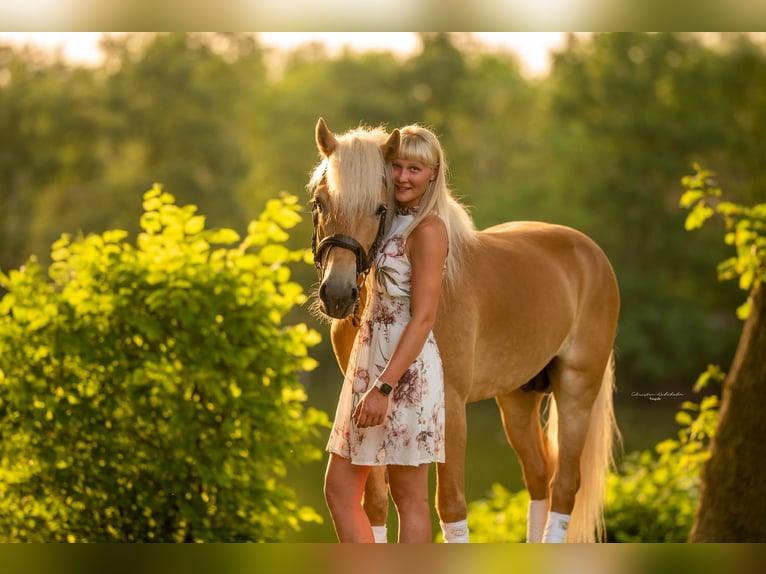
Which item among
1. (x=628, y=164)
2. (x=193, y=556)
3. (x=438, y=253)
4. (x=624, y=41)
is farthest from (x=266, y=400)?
(x=624, y=41)

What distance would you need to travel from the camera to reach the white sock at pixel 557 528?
158 inches

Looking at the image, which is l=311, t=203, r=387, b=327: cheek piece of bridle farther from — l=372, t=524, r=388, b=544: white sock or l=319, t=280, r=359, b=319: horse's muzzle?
l=372, t=524, r=388, b=544: white sock

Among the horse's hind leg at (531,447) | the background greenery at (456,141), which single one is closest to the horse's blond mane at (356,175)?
the horse's hind leg at (531,447)

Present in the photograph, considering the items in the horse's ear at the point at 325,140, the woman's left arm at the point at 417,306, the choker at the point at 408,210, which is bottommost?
the woman's left arm at the point at 417,306

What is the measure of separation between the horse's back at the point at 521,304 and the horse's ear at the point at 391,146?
2.17ft

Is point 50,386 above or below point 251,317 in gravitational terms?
below

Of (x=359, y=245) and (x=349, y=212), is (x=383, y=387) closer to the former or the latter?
(x=359, y=245)

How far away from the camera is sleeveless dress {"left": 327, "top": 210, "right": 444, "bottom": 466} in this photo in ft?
9.63

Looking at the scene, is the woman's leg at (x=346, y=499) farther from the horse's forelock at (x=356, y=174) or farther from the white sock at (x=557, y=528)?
the white sock at (x=557, y=528)

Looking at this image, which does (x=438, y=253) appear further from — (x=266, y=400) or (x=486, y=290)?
(x=266, y=400)

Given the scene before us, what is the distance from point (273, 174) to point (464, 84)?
3.43m

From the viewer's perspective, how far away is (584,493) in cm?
420

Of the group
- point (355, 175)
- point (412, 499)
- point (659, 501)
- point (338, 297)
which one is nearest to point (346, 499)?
point (412, 499)

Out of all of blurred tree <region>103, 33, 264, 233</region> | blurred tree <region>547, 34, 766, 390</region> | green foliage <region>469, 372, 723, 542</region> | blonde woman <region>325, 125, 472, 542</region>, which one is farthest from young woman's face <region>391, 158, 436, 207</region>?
blurred tree <region>103, 33, 264, 233</region>
